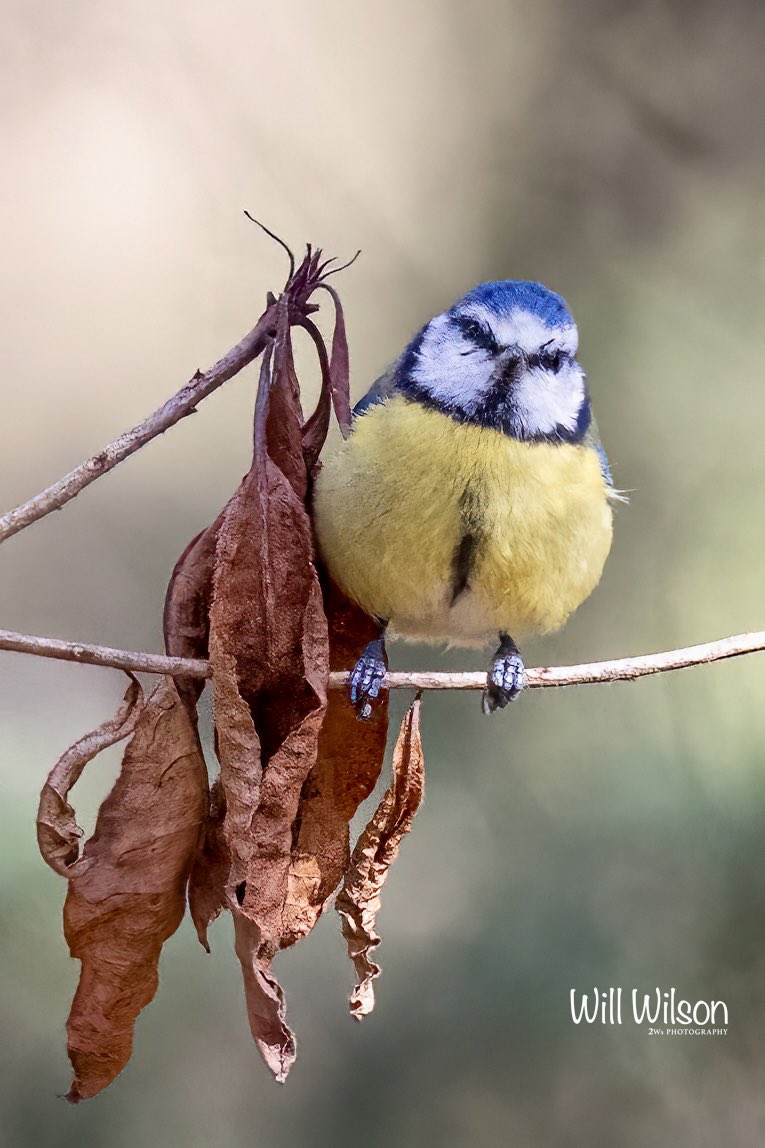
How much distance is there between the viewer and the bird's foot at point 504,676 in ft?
2.98

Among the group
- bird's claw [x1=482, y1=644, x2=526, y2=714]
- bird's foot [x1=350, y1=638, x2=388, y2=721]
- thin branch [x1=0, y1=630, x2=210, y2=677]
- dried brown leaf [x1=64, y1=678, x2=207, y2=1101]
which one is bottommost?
dried brown leaf [x1=64, y1=678, x2=207, y2=1101]

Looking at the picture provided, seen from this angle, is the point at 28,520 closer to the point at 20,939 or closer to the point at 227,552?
the point at 227,552

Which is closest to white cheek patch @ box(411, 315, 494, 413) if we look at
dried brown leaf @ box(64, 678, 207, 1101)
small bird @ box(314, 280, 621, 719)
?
small bird @ box(314, 280, 621, 719)

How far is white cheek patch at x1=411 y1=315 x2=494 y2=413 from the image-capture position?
0.87 m

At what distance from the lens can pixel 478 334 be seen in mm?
857

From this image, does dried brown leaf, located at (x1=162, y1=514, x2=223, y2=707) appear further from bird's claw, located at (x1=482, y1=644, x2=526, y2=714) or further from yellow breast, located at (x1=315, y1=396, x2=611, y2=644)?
bird's claw, located at (x1=482, y1=644, x2=526, y2=714)

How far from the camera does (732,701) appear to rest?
155 centimetres

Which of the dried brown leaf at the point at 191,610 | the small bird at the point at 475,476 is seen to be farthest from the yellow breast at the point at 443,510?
the dried brown leaf at the point at 191,610

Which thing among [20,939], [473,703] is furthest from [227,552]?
[473,703]

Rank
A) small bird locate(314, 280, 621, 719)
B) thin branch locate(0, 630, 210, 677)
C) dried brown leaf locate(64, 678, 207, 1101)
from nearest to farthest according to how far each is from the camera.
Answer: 1. thin branch locate(0, 630, 210, 677)
2. dried brown leaf locate(64, 678, 207, 1101)
3. small bird locate(314, 280, 621, 719)

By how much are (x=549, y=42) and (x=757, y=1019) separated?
1.40 metres

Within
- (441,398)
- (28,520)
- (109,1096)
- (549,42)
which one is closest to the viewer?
(28,520)

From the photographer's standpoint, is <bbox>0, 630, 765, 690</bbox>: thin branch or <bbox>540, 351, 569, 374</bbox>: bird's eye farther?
<bbox>540, 351, 569, 374</bbox>: bird's eye

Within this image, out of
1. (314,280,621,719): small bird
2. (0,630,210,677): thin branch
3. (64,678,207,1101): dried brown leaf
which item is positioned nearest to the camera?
(0,630,210,677): thin branch
